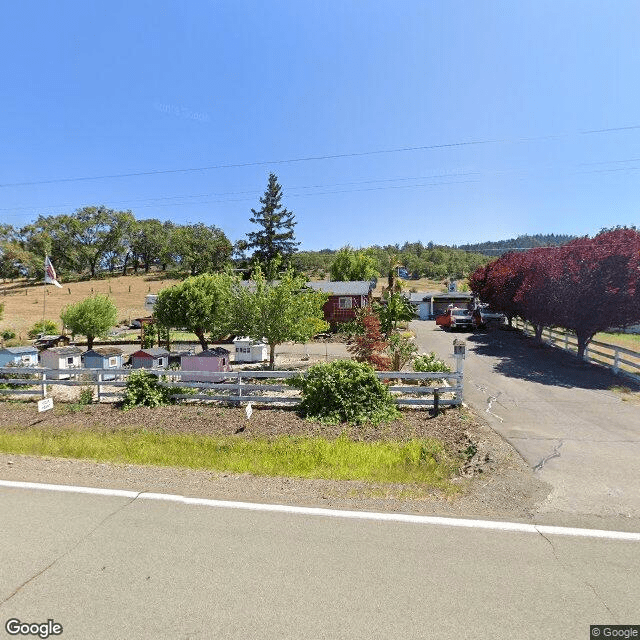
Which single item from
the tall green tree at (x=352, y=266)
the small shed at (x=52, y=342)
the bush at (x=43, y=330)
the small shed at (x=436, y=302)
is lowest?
the small shed at (x=52, y=342)

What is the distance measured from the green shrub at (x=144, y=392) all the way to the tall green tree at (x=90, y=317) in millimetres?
15329

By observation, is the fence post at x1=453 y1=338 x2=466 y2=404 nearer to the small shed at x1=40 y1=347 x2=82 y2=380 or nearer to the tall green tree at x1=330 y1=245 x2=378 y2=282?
the small shed at x1=40 y1=347 x2=82 y2=380

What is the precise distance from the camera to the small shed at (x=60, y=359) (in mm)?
17234

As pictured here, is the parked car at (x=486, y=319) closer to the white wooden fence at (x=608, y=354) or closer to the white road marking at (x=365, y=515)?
the white wooden fence at (x=608, y=354)

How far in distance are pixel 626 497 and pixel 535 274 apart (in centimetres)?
1591

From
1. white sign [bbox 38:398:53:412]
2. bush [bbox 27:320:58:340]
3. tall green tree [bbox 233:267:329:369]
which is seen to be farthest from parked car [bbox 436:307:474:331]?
bush [bbox 27:320:58:340]

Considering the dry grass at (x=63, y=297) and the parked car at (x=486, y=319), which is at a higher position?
the dry grass at (x=63, y=297)

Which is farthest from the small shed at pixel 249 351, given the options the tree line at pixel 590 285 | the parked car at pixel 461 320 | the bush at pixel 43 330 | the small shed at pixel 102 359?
the bush at pixel 43 330

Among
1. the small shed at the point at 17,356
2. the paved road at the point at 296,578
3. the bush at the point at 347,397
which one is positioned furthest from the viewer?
the small shed at the point at 17,356

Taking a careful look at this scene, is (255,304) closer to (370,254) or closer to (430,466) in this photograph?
(430,466)

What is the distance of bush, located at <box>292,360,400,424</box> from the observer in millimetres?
9461

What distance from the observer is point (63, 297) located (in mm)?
60156

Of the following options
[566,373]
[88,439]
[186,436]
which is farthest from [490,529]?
[566,373]

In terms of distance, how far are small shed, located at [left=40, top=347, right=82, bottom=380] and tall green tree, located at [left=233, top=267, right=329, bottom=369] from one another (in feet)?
25.5
